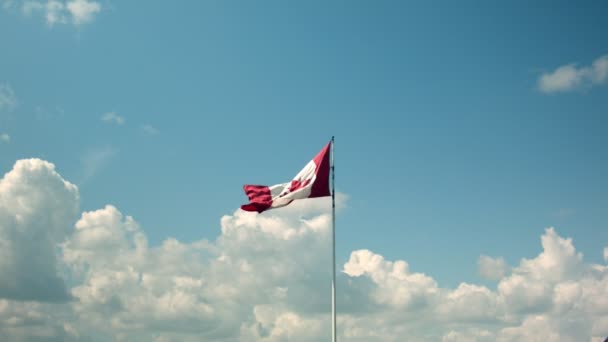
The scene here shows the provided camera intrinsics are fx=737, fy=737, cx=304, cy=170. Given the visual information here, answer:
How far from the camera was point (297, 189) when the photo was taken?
61.4 metres

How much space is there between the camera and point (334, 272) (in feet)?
194

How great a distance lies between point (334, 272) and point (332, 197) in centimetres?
642

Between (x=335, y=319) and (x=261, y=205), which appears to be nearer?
(x=335, y=319)

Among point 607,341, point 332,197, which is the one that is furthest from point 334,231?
point 607,341

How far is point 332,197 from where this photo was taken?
6159 centimetres

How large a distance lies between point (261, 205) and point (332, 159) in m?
7.16

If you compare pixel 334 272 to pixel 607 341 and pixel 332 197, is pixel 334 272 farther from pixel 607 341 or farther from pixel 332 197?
pixel 607 341

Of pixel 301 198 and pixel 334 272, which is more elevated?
pixel 301 198

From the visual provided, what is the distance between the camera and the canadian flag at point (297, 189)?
2393 inches

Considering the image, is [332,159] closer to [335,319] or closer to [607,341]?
[335,319]

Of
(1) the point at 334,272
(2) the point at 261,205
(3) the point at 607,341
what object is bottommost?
(3) the point at 607,341

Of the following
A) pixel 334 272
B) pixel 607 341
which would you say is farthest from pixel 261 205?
pixel 607 341

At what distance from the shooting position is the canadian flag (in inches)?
2393

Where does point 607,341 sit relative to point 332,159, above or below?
below
